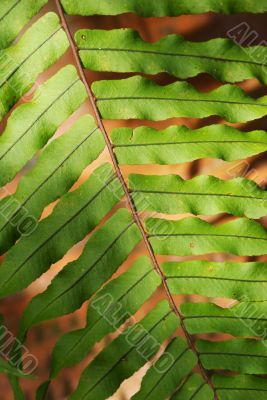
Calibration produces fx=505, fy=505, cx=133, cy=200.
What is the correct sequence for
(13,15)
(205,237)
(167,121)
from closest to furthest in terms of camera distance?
(13,15), (205,237), (167,121)

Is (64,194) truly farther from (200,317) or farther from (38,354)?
(38,354)

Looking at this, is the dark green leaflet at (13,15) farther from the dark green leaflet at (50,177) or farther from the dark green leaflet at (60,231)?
the dark green leaflet at (60,231)

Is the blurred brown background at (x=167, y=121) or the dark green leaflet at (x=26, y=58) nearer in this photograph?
the dark green leaflet at (x=26, y=58)

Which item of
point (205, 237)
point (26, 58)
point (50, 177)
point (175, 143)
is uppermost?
point (26, 58)

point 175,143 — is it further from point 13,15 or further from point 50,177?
point 13,15

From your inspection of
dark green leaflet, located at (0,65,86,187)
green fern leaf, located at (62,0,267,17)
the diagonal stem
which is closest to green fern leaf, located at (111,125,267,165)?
the diagonal stem

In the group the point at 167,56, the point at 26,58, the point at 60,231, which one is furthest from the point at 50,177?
the point at 167,56

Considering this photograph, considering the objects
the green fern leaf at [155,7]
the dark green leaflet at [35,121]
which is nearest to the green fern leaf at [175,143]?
the dark green leaflet at [35,121]

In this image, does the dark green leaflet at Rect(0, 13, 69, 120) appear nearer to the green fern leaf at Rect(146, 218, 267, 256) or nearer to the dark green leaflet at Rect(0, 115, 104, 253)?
the dark green leaflet at Rect(0, 115, 104, 253)

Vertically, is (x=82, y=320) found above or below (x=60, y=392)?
above

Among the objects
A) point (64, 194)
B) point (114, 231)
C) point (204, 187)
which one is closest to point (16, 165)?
point (64, 194)

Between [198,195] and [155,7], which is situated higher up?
[155,7]
